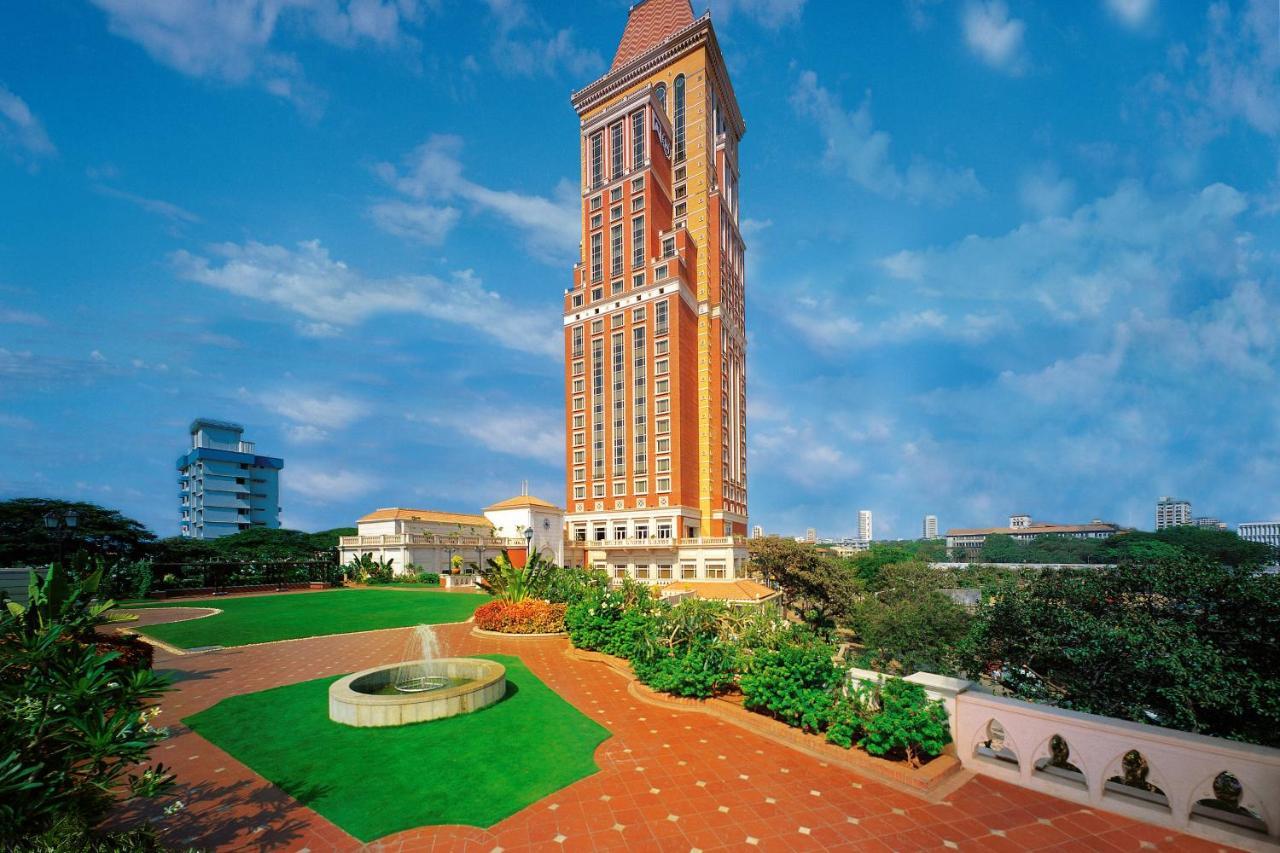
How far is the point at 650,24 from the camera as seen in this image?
179ft

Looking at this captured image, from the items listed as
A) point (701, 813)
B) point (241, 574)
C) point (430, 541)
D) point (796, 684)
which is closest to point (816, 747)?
point (796, 684)

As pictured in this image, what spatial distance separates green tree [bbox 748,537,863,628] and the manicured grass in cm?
2897

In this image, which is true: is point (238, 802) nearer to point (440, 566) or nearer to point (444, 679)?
point (444, 679)

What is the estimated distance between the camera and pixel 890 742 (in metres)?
7.08

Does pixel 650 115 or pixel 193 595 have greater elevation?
pixel 650 115

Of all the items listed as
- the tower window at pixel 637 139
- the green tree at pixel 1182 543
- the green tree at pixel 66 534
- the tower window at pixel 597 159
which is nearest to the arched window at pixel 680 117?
the tower window at pixel 637 139

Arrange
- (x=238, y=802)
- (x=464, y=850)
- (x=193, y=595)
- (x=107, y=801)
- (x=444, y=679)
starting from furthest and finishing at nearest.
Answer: (x=193, y=595), (x=444, y=679), (x=238, y=802), (x=107, y=801), (x=464, y=850)

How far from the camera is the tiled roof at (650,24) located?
2055 inches

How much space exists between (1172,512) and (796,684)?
8584 inches

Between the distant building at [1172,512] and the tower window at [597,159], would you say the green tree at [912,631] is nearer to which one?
the tower window at [597,159]

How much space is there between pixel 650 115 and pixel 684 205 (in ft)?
25.0

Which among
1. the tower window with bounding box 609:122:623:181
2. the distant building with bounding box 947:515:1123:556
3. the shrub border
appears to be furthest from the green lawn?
the distant building with bounding box 947:515:1123:556

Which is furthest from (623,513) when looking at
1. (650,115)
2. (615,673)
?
(650,115)

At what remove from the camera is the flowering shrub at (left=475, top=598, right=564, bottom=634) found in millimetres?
16984
